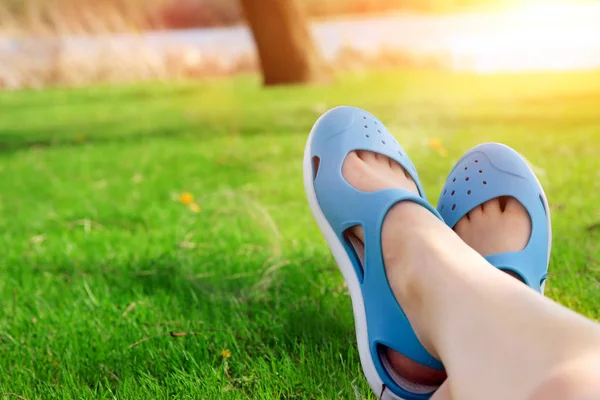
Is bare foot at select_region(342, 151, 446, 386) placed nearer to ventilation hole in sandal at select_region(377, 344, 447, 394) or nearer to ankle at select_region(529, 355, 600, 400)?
ventilation hole in sandal at select_region(377, 344, 447, 394)

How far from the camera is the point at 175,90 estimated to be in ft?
19.7

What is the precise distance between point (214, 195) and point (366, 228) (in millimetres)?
1235

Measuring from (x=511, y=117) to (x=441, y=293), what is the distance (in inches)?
127

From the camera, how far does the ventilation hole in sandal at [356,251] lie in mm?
1135

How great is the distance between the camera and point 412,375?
38.0 inches

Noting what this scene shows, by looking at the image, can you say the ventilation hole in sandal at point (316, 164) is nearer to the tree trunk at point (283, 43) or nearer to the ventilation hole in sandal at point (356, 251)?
the ventilation hole in sandal at point (356, 251)

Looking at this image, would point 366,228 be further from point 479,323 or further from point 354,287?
point 479,323

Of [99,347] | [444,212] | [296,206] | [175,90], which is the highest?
[444,212]

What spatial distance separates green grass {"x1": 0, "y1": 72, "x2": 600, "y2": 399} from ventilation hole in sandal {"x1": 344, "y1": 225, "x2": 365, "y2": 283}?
114mm

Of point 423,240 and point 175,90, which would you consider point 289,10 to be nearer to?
point 175,90


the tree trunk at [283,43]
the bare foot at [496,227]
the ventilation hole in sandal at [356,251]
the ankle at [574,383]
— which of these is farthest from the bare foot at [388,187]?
the tree trunk at [283,43]

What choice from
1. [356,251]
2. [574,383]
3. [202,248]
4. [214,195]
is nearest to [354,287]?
[356,251]

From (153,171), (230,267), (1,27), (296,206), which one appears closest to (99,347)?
(230,267)

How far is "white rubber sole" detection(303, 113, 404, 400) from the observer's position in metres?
0.96
